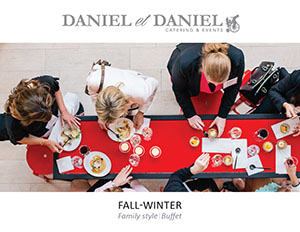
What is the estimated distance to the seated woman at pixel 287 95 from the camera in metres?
2.33

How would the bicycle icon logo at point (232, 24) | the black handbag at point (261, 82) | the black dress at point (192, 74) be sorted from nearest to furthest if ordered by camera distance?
the black dress at point (192, 74)
the black handbag at point (261, 82)
the bicycle icon logo at point (232, 24)

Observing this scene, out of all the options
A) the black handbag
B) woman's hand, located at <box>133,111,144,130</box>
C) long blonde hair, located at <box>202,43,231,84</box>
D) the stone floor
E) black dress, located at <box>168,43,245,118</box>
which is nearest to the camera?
long blonde hair, located at <box>202,43,231,84</box>

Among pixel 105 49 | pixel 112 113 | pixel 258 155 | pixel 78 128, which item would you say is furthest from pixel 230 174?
pixel 105 49

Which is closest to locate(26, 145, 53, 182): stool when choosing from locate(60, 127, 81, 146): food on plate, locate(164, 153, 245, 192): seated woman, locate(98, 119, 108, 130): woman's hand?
locate(60, 127, 81, 146): food on plate

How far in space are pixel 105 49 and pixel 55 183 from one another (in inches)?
66.1

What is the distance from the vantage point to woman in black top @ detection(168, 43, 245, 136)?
2.02 meters

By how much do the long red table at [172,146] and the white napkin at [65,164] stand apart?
29mm

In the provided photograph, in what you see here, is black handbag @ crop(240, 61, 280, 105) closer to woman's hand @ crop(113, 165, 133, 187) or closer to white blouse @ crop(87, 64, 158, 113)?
white blouse @ crop(87, 64, 158, 113)

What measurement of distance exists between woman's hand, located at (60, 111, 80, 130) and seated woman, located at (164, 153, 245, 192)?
0.95 meters

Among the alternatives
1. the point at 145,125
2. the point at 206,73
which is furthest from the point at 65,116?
the point at 206,73

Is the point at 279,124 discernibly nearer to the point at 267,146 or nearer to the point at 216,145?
the point at 267,146

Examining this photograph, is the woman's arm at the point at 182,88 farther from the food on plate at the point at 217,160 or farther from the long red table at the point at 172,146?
the food on plate at the point at 217,160

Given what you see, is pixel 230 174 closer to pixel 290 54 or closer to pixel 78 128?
pixel 78 128

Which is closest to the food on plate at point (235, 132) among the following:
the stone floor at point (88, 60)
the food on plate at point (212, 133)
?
the food on plate at point (212, 133)
